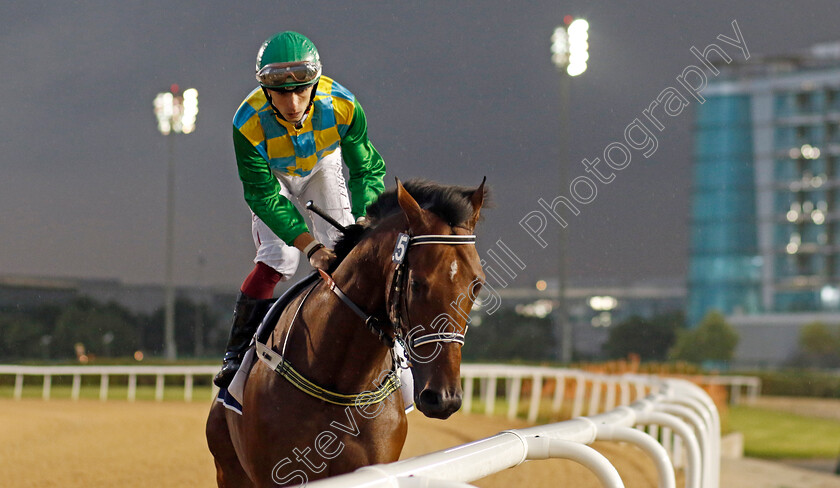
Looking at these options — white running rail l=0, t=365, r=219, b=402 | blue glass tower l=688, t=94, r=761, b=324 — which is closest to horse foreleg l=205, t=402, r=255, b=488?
white running rail l=0, t=365, r=219, b=402

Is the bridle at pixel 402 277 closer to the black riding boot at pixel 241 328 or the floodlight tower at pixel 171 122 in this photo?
the black riding boot at pixel 241 328

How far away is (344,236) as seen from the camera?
7.59ft

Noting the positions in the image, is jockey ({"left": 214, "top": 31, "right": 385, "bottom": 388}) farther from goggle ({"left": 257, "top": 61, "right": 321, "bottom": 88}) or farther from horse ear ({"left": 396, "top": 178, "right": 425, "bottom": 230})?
horse ear ({"left": 396, "top": 178, "right": 425, "bottom": 230})

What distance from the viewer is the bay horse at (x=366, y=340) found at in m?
1.86

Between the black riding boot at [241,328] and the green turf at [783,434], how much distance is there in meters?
7.13

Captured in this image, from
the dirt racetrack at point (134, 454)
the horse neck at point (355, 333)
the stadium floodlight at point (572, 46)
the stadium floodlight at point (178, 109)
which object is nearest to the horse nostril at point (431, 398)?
the horse neck at point (355, 333)

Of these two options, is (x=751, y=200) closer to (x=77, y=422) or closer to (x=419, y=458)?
(x=77, y=422)

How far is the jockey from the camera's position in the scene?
234 centimetres

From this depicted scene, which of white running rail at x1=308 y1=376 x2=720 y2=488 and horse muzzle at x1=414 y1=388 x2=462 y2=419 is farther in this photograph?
horse muzzle at x1=414 y1=388 x2=462 y2=419

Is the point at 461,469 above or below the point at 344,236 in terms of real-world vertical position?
below

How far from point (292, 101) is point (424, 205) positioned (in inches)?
21.6

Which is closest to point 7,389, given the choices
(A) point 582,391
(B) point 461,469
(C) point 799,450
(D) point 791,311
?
(A) point 582,391

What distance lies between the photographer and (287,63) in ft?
7.52

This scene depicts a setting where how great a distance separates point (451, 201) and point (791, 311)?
41.3 m
